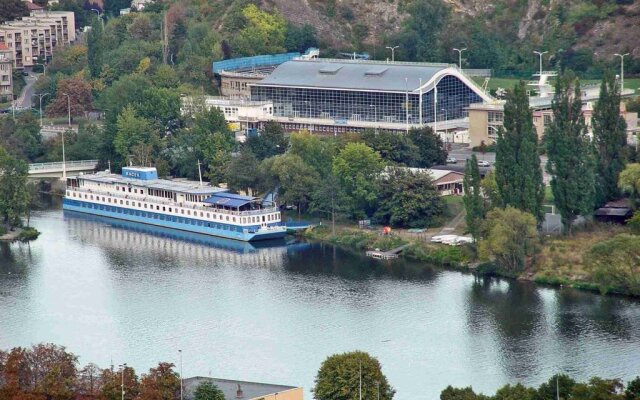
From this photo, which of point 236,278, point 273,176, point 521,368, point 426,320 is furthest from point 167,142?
point 521,368

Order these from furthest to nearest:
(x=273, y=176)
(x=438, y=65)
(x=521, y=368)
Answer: (x=438, y=65)
(x=273, y=176)
(x=521, y=368)

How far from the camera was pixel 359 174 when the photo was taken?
4291cm

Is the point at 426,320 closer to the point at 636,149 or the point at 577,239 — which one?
the point at 577,239

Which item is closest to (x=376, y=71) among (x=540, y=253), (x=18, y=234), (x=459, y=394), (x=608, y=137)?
(x=18, y=234)

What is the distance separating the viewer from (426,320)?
34.9 m

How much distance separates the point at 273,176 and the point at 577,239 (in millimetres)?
7915

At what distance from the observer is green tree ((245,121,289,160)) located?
46.5 m

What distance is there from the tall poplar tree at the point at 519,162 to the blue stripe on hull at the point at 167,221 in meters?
5.74

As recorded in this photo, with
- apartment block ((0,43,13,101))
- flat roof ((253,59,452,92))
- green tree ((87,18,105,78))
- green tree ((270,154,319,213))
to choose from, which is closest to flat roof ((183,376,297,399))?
green tree ((270,154,319,213))

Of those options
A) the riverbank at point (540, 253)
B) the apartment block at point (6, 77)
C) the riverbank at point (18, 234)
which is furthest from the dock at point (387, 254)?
the apartment block at point (6, 77)

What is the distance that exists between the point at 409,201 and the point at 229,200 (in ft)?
13.8

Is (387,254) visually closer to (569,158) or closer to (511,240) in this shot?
(511,240)

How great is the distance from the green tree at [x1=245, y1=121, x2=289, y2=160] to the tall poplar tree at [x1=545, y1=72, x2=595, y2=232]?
353 inches

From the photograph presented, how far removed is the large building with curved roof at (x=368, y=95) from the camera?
165 ft
